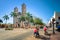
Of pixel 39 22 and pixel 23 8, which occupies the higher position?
pixel 23 8

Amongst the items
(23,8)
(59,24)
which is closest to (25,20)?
(23,8)

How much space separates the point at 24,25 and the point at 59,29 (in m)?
17.6

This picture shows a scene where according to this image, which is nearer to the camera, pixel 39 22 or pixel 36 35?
pixel 36 35

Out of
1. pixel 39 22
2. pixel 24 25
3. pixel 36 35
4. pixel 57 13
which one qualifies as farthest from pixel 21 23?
pixel 36 35

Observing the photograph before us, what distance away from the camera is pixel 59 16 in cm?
2448

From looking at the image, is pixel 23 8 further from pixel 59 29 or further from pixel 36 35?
pixel 36 35

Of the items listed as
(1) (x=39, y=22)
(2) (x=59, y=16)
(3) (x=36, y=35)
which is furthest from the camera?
(1) (x=39, y=22)

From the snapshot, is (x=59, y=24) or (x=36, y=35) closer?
(x=36, y=35)

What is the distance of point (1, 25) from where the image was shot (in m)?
39.7

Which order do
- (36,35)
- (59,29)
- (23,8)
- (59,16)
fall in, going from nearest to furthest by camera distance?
(36,35)
(59,29)
(59,16)
(23,8)

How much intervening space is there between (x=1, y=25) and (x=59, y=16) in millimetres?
19388

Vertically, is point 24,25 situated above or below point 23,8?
below

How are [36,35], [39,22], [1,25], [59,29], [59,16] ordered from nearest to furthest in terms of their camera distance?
[36,35] < [59,29] < [59,16] < [1,25] < [39,22]

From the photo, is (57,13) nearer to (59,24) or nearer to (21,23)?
(59,24)
